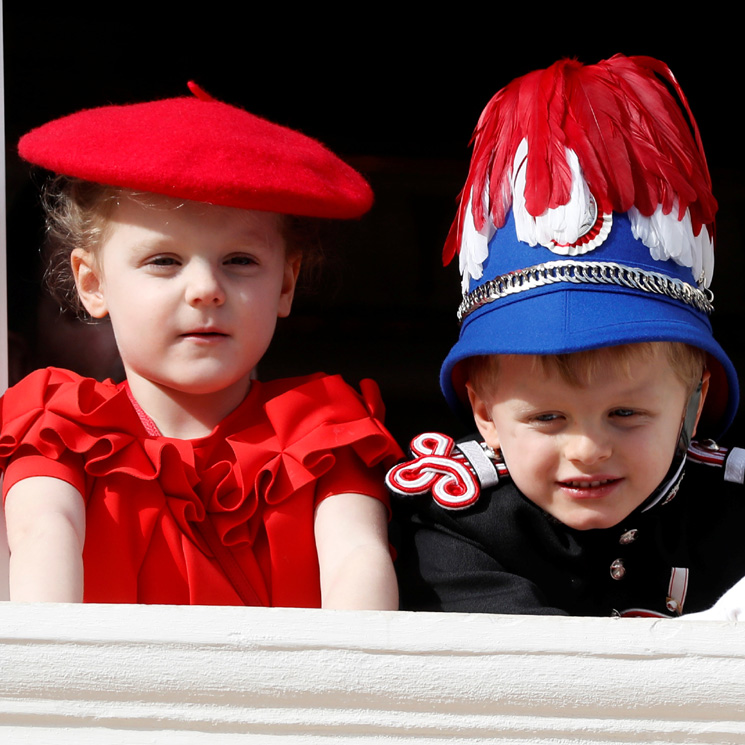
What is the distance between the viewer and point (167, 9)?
2.21 metres

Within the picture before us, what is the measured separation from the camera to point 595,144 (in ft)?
4.27

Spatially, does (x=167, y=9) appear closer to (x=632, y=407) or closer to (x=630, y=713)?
(x=632, y=407)

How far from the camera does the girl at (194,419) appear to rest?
1.35 metres

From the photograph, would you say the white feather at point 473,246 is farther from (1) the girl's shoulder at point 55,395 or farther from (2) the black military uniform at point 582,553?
(1) the girl's shoulder at point 55,395

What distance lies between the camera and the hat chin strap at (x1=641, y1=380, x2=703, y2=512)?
54.9 inches

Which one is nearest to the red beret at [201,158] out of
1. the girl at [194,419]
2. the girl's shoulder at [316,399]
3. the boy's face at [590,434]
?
the girl at [194,419]

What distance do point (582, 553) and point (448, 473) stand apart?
0.67 ft

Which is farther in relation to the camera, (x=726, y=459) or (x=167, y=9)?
(x=167, y=9)

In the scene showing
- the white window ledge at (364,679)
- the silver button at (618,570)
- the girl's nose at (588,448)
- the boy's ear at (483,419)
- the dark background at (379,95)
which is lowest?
the white window ledge at (364,679)

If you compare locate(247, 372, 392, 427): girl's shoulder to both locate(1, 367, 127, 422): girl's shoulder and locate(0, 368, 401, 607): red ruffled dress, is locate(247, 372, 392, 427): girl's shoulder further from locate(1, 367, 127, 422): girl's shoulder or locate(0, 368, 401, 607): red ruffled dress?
locate(1, 367, 127, 422): girl's shoulder

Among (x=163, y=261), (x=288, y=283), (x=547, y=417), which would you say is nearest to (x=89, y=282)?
(x=163, y=261)

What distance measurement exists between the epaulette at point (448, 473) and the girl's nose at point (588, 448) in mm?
154

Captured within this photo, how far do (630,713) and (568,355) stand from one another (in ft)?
1.58

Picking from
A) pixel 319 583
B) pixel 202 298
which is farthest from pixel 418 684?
pixel 202 298
